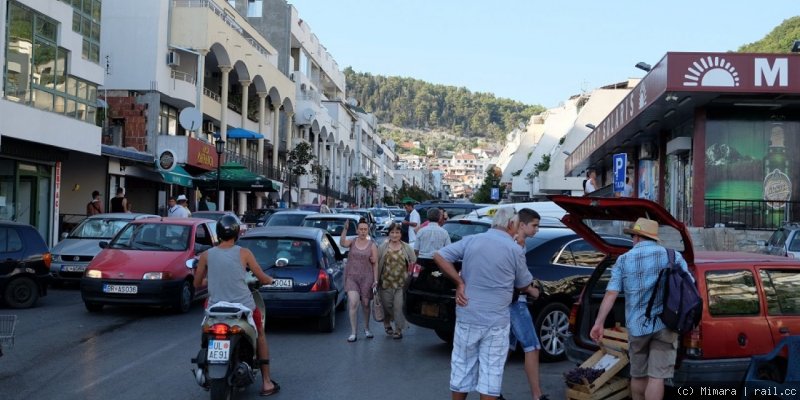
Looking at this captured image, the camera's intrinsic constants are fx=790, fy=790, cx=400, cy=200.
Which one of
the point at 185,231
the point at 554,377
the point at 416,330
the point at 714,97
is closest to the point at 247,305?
the point at 554,377

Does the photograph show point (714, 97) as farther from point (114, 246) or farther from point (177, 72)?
point (177, 72)

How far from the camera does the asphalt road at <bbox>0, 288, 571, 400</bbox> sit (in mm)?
7781

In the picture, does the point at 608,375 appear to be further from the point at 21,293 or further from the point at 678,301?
the point at 21,293

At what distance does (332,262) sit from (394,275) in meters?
1.71

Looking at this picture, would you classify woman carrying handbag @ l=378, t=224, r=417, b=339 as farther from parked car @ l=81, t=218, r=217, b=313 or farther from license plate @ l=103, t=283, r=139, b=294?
license plate @ l=103, t=283, r=139, b=294

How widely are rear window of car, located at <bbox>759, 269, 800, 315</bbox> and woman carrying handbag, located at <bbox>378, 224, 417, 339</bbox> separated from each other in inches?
199

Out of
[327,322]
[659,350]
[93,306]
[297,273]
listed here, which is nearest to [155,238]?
[93,306]

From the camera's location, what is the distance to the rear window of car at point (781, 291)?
704 centimetres

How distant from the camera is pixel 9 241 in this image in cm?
1343

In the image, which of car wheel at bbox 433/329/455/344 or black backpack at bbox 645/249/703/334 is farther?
car wheel at bbox 433/329/455/344

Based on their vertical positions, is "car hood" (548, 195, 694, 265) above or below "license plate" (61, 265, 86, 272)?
above

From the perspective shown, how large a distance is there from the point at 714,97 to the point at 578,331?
47.4 ft

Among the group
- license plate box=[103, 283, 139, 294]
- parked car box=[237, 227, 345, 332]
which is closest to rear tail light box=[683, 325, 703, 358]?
parked car box=[237, 227, 345, 332]

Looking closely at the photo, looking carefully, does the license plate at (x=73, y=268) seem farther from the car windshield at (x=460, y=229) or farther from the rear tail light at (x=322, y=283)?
the car windshield at (x=460, y=229)
